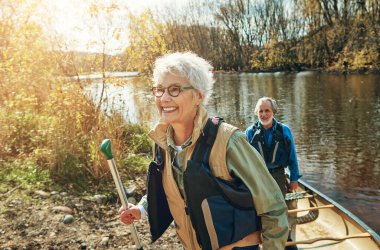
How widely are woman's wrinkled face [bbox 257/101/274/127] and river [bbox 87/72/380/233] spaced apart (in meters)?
4.55

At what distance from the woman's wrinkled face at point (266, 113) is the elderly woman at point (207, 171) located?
2.50 m

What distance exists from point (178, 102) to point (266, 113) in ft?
8.82

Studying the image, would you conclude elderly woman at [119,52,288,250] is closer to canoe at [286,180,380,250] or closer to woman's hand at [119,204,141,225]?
woman's hand at [119,204,141,225]

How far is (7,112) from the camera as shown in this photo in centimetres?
754

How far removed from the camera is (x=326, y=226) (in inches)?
219

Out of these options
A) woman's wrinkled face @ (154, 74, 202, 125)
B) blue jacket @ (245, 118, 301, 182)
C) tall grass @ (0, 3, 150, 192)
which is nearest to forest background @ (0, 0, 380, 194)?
tall grass @ (0, 3, 150, 192)

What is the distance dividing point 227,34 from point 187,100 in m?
79.6

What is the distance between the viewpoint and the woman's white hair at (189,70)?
1869 millimetres

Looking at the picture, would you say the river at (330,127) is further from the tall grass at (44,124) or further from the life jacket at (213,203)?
the life jacket at (213,203)

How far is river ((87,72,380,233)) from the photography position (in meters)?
8.91

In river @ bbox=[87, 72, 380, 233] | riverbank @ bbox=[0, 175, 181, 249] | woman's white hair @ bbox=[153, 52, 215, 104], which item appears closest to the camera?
woman's white hair @ bbox=[153, 52, 215, 104]

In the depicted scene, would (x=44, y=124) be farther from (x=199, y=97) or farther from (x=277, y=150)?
(x=199, y=97)

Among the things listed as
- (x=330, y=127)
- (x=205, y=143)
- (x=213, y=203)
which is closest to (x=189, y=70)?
(x=205, y=143)

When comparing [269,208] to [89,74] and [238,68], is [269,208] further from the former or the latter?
[238,68]
